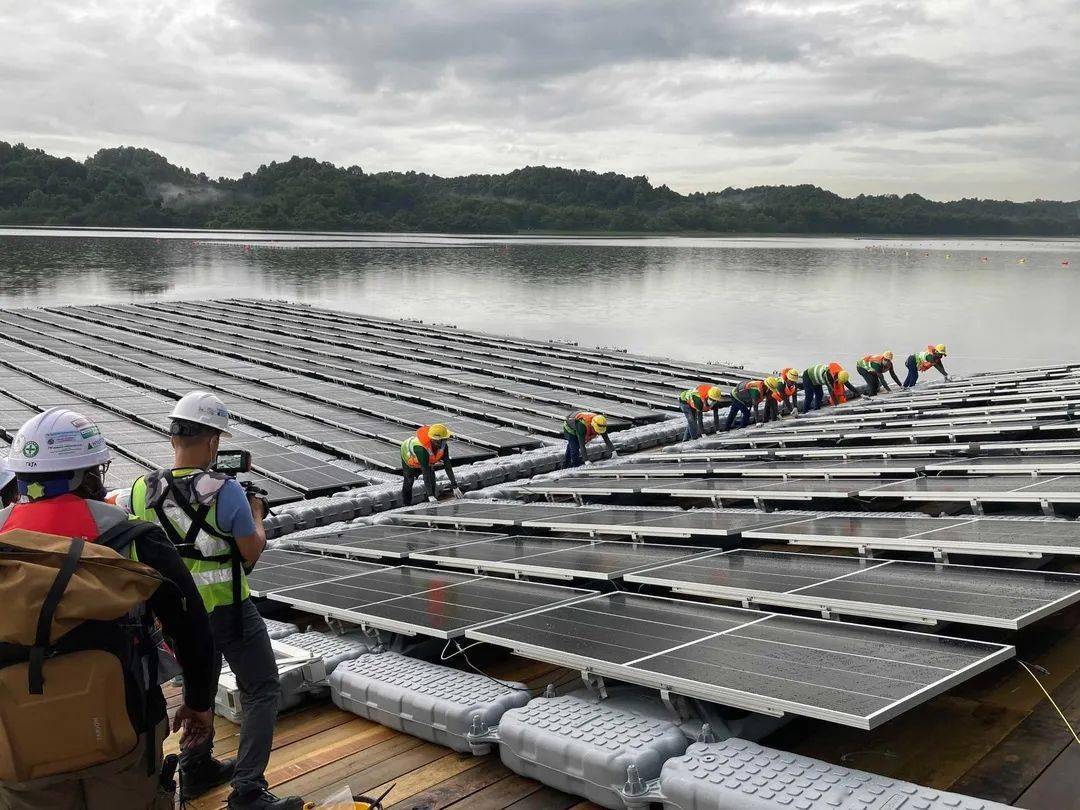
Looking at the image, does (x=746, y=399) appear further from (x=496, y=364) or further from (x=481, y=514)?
(x=496, y=364)

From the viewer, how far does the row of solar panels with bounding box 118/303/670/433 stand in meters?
25.8

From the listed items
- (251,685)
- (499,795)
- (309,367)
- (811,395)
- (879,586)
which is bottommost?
(309,367)

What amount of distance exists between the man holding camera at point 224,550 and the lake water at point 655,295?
56.5 metres

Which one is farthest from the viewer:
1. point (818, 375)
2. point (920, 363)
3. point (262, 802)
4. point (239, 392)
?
point (920, 363)

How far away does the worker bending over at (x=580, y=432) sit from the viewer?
62.2 ft

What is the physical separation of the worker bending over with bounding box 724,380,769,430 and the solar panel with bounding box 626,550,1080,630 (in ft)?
52.7

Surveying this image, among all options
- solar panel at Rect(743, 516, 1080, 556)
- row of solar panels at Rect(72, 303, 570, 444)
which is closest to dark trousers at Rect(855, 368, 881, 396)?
row of solar panels at Rect(72, 303, 570, 444)

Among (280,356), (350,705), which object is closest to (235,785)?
(350,705)

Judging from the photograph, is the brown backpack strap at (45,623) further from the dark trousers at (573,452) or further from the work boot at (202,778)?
the dark trousers at (573,452)

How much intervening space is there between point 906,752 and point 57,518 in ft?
15.6

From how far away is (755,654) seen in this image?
541 centimetres

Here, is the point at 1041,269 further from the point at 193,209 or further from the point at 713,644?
the point at 713,644

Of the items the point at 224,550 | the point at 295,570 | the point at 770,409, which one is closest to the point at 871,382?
the point at 770,409

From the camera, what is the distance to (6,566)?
12.0 feet
